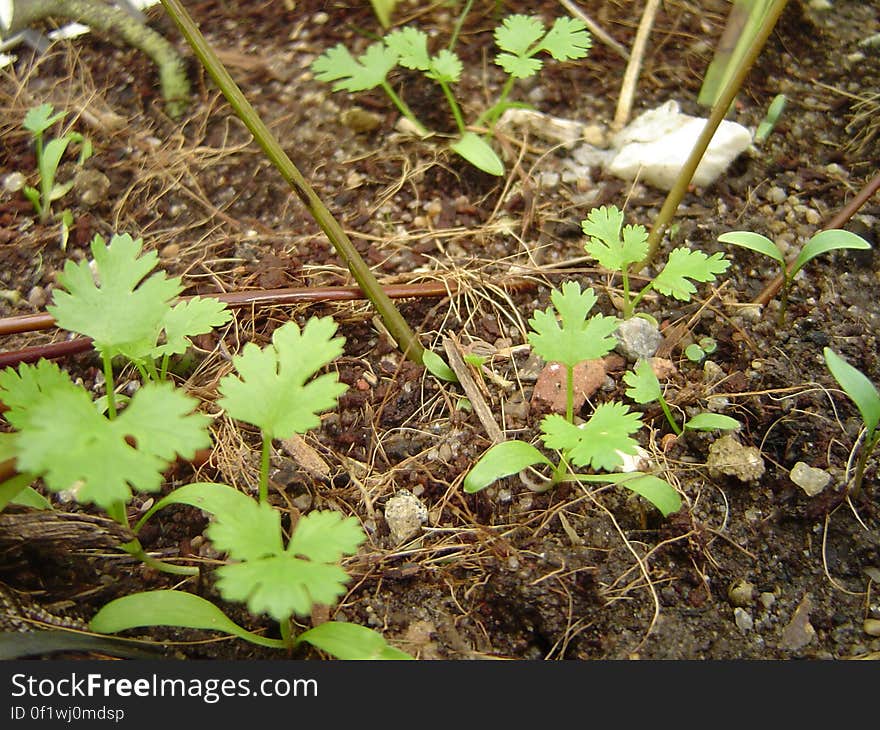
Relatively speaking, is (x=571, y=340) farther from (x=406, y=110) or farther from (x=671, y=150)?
(x=406, y=110)

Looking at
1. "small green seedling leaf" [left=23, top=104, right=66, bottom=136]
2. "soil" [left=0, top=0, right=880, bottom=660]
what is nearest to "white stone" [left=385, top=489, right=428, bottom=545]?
"soil" [left=0, top=0, right=880, bottom=660]

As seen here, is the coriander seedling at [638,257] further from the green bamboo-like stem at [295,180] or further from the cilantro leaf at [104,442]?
the cilantro leaf at [104,442]

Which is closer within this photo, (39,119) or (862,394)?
(862,394)

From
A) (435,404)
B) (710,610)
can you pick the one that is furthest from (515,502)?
(710,610)

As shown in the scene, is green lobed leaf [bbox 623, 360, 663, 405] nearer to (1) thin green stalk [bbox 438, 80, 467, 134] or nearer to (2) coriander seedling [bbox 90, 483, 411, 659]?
(2) coriander seedling [bbox 90, 483, 411, 659]

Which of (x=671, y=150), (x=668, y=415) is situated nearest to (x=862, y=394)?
(x=668, y=415)

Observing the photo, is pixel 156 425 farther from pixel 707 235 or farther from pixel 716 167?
pixel 716 167

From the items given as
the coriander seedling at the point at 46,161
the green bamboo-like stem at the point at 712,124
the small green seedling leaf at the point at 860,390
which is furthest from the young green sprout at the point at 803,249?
the coriander seedling at the point at 46,161
